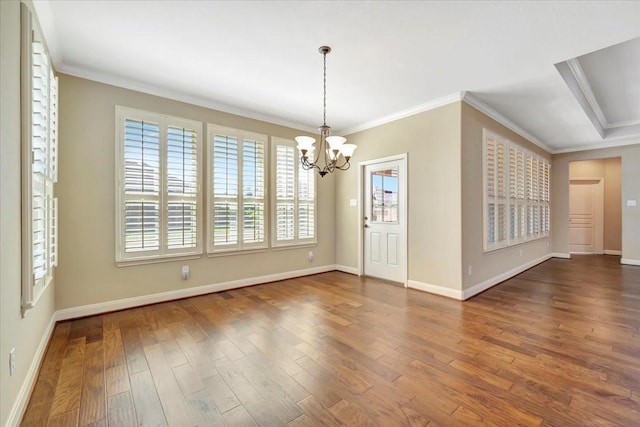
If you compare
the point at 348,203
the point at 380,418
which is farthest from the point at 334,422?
the point at 348,203

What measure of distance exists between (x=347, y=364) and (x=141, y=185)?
3062 millimetres

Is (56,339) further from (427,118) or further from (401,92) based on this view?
(427,118)

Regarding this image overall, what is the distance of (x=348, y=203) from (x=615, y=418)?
416cm

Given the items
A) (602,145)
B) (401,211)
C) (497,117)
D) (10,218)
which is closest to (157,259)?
(10,218)

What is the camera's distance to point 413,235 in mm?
4297

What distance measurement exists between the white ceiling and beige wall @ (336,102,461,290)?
13.3 inches

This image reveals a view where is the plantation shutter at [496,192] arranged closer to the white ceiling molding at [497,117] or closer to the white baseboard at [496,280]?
the white ceiling molding at [497,117]

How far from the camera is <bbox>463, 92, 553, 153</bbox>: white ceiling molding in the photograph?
3849 mm

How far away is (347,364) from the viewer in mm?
2178

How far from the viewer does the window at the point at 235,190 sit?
4023 mm

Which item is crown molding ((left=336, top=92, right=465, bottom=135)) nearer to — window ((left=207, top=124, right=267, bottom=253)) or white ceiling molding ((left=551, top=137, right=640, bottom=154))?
window ((left=207, top=124, right=267, bottom=253))

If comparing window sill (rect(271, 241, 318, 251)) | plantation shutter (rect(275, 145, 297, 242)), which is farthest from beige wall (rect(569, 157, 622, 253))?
plantation shutter (rect(275, 145, 297, 242))

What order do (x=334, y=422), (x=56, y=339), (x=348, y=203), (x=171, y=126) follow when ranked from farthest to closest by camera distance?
(x=348, y=203), (x=171, y=126), (x=56, y=339), (x=334, y=422)

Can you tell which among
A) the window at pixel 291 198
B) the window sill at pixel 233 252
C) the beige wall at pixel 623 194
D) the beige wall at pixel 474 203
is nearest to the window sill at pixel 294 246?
the window at pixel 291 198
